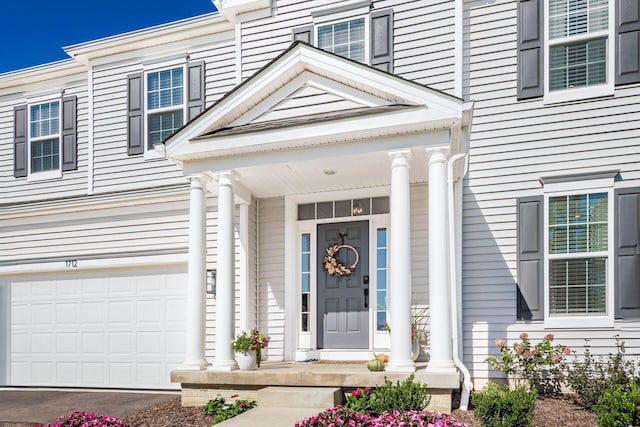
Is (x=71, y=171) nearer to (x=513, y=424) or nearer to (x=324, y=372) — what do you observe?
(x=324, y=372)

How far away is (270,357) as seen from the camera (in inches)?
348

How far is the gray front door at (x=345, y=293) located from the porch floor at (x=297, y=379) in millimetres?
807

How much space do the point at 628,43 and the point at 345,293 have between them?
510cm

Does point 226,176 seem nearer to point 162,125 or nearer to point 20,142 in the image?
point 162,125

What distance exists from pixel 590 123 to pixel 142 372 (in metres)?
7.79

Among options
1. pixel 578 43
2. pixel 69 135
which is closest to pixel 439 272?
pixel 578 43

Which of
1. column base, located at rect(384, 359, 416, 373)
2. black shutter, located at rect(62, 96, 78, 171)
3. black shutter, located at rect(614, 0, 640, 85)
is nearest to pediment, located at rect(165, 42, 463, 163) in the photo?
column base, located at rect(384, 359, 416, 373)

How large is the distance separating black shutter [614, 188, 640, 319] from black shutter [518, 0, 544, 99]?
6.14 feet

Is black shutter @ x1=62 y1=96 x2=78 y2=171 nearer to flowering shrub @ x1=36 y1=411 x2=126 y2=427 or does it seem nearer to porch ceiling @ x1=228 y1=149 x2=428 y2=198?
porch ceiling @ x1=228 y1=149 x2=428 y2=198

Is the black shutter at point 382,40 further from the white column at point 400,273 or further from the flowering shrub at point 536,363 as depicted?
the flowering shrub at point 536,363

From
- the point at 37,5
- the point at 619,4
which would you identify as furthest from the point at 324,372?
the point at 37,5

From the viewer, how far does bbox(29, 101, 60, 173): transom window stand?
10859 mm

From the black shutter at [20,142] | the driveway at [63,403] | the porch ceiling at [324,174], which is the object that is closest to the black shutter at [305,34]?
the porch ceiling at [324,174]

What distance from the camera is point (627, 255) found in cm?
733
